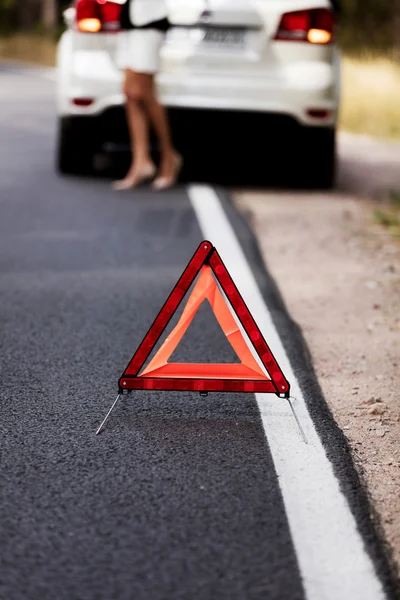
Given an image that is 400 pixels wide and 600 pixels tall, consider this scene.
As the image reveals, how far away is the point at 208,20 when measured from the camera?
9.60 m

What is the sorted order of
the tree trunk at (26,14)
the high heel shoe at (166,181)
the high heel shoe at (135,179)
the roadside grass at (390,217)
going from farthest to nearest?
the tree trunk at (26,14)
the high heel shoe at (166,181)
the high heel shoe at (135,179)
the roadside grass at (390,217)

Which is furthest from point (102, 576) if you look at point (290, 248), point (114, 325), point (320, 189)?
point (320, 189)

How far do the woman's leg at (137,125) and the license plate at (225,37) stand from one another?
60cm

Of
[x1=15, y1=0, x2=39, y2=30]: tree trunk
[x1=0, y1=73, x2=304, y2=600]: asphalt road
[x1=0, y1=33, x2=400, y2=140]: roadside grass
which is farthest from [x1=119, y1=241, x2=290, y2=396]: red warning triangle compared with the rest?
[x1=15, y1=0, x2=39, y2=30]: tree trunk

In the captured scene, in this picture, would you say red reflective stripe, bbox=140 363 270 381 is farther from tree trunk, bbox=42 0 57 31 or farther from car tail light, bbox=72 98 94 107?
tree trunk, bbox=42 0 57 31

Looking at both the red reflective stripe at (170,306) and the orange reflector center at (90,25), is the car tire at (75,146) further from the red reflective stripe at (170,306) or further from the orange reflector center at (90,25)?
the red reflective stripe at (170,306)

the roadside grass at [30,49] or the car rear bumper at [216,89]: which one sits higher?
the car rear bumper at [216,89]

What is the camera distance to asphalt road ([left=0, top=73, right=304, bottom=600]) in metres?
3.31

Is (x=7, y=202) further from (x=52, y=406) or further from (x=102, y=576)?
(x=102, y=576)

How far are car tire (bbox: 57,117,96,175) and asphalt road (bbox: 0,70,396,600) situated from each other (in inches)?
128

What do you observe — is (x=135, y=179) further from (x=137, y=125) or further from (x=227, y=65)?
(x=227, y=65)

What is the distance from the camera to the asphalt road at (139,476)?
331 cm

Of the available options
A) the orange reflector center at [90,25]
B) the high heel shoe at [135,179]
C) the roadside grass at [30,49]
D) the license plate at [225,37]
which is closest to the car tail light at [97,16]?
the orange reflector center at [90,25]

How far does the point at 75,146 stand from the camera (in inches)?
409
